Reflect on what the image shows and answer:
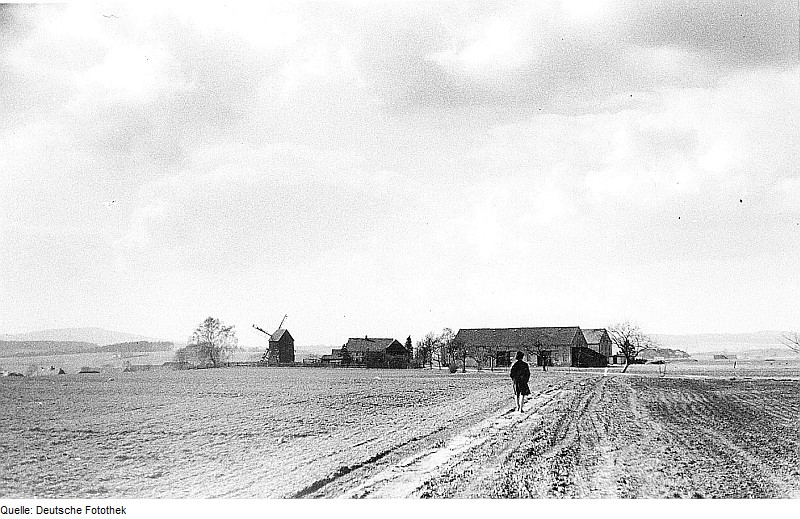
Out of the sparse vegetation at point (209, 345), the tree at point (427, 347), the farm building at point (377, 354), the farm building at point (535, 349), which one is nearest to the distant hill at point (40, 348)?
the sparse vegetation at point (209, 345)

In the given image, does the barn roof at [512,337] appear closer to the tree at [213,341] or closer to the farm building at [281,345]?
the farm building at [281,345]

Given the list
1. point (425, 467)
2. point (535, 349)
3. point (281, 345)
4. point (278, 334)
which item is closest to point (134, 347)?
point (278, 334)

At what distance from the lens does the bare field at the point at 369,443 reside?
710cm

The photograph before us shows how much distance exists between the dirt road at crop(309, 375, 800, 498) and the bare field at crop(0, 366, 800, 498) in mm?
24

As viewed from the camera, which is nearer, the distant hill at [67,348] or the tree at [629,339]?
the distant hill at [67,348]

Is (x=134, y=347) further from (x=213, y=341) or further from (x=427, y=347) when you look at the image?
(x=427, y=347)

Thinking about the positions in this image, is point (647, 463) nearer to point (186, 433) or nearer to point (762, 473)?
point (762, 473)

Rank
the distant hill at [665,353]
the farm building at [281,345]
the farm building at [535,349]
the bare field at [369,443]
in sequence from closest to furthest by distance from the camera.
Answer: the bare field at [369,443]
the farm building at [281,345]
the distant hill at [665,353]
the farm building at [535,349]

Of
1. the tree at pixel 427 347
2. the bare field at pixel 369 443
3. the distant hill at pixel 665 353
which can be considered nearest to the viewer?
the bare field at pixel 369 443

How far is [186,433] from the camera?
9672 mm

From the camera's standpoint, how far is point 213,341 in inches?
529

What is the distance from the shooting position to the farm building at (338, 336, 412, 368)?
19.3m

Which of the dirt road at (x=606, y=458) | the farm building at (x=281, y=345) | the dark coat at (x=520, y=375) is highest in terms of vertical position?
the farm building at (x=281, y=345)
